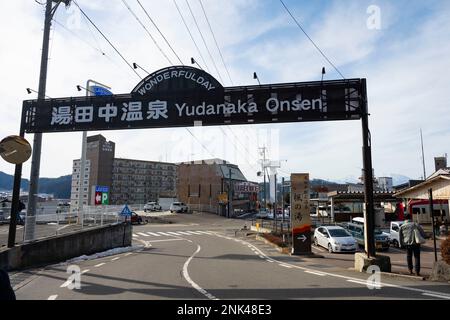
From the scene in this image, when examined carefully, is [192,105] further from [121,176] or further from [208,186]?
[121,176]

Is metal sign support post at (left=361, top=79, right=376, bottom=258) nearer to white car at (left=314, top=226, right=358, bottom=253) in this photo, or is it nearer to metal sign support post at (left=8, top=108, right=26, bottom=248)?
white car at (left=314, top=226, right=358, bottom=253)

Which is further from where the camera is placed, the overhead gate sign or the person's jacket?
the overhead gate sign

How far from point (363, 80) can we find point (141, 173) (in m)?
113

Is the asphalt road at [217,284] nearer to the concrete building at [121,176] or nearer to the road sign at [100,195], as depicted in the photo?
the road sign at [100,195]

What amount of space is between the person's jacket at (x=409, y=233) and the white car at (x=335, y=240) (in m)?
10.0

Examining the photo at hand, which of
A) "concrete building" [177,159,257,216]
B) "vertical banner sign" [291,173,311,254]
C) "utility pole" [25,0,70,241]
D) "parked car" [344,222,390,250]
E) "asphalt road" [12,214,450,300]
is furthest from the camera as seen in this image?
"concrete building" [177,159,257,216]

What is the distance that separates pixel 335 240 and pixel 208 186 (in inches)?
2442

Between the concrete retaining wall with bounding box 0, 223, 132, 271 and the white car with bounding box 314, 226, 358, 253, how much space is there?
1255 cm

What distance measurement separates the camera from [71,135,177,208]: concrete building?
366ft

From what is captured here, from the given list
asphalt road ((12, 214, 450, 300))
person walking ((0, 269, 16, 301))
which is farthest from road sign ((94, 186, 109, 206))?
person walking ((0, 269, 16, 301))

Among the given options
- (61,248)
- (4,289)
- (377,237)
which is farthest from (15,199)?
(377,237)

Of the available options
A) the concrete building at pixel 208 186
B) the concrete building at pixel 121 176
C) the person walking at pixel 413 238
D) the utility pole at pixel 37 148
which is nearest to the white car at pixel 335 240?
the person walking at pixel 413 238

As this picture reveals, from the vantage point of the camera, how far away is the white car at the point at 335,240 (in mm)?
20625
